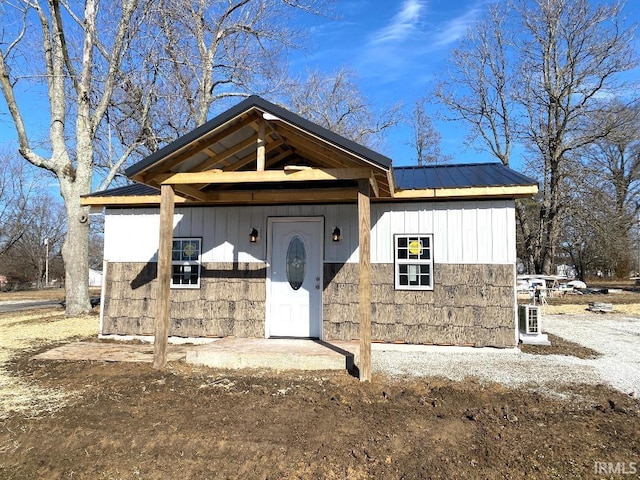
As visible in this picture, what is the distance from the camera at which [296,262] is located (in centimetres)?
748

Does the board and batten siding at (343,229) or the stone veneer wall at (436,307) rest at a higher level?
the board and batten siding at (343,229)

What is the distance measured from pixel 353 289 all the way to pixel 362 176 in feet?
8.25

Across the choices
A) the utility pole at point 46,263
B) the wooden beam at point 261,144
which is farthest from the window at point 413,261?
the utility pole at point 46,263

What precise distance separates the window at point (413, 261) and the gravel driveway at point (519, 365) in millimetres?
1059

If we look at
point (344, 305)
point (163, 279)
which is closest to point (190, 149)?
point (163, 279)

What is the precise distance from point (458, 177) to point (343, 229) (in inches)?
88.2

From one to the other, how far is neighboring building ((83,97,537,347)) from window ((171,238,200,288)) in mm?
20

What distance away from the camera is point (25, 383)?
5.31 meters

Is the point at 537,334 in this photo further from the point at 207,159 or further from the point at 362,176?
the point at 207,159

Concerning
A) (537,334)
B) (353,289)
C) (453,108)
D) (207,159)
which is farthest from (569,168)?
(207,159)

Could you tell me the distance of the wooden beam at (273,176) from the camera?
5343 mm

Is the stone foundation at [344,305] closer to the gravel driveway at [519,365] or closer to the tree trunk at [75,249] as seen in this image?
the gravel driveway at [519,365]

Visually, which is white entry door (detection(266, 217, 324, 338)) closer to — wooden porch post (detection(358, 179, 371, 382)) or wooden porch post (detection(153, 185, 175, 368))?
wooden porch post (detection(153, 185, 175, 368))

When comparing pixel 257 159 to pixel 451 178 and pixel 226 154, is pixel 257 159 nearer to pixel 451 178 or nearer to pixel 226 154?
pixel 226 154
